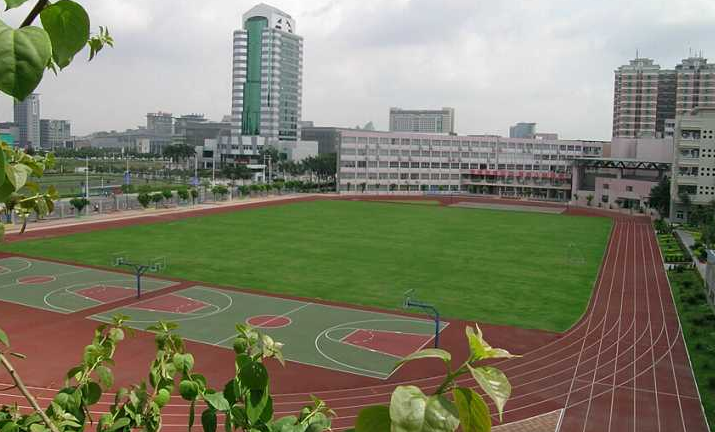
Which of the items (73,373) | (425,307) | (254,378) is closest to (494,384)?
(254,378)

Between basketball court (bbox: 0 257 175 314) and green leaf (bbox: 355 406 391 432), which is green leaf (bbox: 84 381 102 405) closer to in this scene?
green leaf (bbox: 355 406 391 432)

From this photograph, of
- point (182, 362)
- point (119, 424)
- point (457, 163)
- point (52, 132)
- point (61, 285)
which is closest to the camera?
point (119, 424)

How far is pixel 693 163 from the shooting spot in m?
59.4

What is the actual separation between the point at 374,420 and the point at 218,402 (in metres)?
0.95

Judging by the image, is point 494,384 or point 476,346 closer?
point 494,384

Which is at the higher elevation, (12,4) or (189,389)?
(12,4)

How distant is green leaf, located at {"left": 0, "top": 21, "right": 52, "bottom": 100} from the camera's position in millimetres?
1201

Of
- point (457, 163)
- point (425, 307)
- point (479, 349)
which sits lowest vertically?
point (425, 307)

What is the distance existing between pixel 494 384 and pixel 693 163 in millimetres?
66283

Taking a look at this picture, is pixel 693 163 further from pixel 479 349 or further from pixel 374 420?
pixel 374 420

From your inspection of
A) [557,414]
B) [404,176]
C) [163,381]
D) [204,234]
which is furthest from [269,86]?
[163,381]

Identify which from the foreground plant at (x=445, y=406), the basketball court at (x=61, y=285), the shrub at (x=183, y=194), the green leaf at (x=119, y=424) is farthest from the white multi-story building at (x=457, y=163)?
the foreground plant at (x=445, y=406)

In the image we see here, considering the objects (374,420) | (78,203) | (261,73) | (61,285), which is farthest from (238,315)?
(261,73)

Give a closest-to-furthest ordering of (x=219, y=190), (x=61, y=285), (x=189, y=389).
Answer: (x=189, y=389) < (x=61, y=285) < (x=219, y=190)
